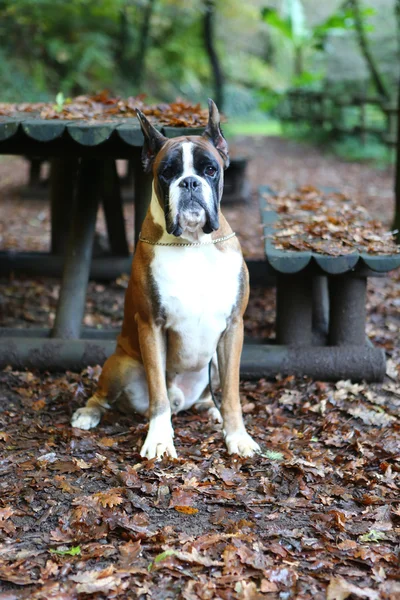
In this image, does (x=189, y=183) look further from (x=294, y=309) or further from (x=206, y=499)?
(x=294, y=309)

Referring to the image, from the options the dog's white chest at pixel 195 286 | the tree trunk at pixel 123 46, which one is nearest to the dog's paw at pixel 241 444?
the dog's white chest at pixel 195 286

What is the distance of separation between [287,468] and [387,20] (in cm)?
1753

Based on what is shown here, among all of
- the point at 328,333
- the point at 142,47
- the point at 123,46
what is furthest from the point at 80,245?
the point at 123,46

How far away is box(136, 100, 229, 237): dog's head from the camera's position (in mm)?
3160

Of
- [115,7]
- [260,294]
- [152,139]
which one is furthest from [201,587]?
[115,7]

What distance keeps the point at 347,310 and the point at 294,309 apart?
1.10 ft

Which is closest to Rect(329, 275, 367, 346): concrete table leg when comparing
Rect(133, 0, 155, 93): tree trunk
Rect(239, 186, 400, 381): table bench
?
Rect(239, 186, 400, 381): table bench

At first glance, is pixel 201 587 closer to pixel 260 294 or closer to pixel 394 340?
pixel 394 340

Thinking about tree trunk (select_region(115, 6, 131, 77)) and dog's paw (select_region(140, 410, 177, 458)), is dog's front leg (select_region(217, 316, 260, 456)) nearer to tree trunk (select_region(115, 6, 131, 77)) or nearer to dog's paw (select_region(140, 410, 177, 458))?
dog's paw (select_region(140, 410, 177, 458))

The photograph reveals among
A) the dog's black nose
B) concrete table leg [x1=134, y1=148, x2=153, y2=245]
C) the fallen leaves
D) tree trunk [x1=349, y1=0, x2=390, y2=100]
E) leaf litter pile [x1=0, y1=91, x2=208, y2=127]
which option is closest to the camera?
the fallen leaves

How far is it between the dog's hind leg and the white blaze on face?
3.05 ft

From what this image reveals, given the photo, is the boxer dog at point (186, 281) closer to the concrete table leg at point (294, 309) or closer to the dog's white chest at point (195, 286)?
the dog's white chest at point (195, 286)

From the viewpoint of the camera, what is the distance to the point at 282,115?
25.4 metres

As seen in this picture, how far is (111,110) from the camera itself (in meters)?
4.91
